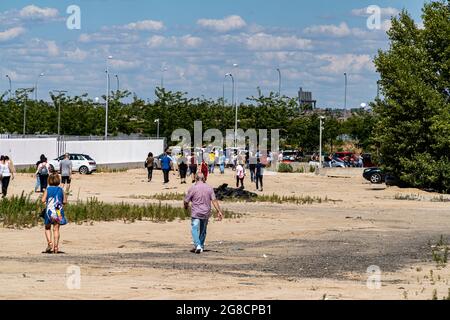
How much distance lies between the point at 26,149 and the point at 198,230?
164 ft

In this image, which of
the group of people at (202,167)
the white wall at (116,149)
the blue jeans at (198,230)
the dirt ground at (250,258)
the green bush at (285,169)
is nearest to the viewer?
the dirt ground at (250,258)

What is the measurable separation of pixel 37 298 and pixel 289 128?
9191cm

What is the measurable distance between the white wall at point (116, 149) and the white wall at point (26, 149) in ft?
8.70

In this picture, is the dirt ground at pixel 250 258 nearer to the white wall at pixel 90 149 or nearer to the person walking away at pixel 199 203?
the person walking away at pixel 199 203

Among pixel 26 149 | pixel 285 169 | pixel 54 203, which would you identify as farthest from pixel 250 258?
pixel 285 169

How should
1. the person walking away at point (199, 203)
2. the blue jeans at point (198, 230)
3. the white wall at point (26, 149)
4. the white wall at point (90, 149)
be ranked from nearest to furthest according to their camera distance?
the person walking away at point (199, 203) → the blue jeans at point (198, 230) → the white wall at point (26, 149) → the white wall at point (90, 149)

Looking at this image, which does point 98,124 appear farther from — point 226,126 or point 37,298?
point 37,298

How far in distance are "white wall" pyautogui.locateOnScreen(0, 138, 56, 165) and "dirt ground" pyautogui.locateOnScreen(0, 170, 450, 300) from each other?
30.4 m

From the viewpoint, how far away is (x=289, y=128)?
10644 cm

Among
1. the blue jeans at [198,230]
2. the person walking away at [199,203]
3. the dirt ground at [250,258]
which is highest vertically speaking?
the person walking away at [199,203]

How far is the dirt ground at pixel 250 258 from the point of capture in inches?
663

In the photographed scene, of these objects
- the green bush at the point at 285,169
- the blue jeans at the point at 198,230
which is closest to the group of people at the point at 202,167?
the green bush at the point at 285,169

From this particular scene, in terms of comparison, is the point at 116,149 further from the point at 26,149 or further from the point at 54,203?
the point at 54,203
